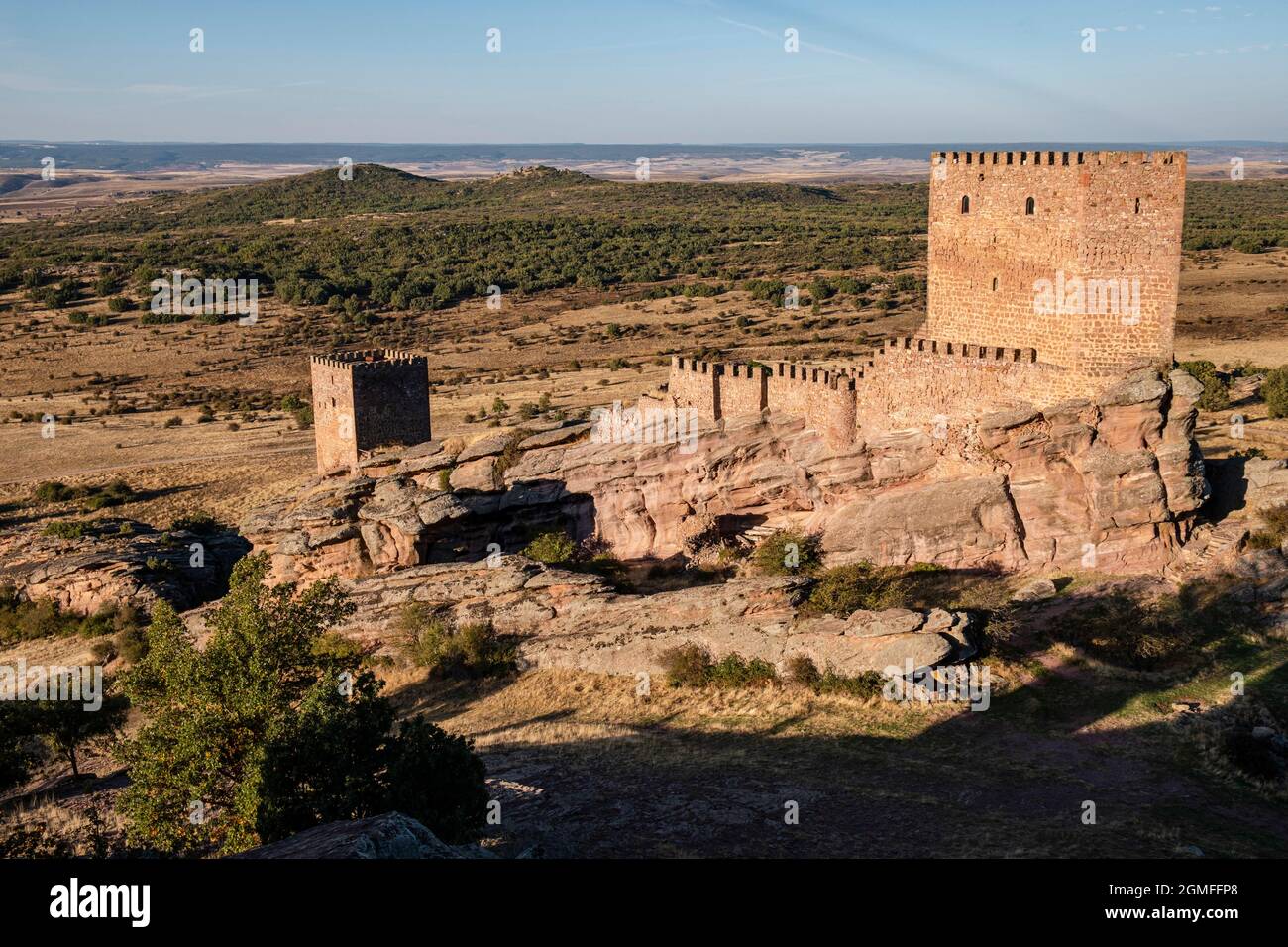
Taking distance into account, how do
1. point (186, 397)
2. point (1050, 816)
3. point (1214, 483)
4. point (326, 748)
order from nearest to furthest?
point (326, 748)
point (1050, 816)
point (1214, 483)
point (186, 397)

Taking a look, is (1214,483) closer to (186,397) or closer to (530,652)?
(530,652)

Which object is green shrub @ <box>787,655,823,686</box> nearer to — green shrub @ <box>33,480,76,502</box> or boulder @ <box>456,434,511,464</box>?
boulder @ <box>456,434,511,464</box>

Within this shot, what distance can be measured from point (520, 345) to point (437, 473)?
38.9 metres

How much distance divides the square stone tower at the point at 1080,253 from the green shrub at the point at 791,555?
545cm

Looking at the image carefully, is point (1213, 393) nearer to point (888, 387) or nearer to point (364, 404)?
point (888, 387)

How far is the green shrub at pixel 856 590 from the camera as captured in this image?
21.8 metres

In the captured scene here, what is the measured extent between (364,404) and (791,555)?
14.5 metres

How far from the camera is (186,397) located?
5706cm

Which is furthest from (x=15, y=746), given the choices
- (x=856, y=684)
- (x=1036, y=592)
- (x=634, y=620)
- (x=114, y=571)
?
(x=1036, y=592)

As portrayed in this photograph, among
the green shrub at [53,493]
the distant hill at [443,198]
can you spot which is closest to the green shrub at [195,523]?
the green shrub at [53,493]

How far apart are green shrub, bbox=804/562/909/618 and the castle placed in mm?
2998

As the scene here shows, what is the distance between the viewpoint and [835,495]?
80.4 ft
